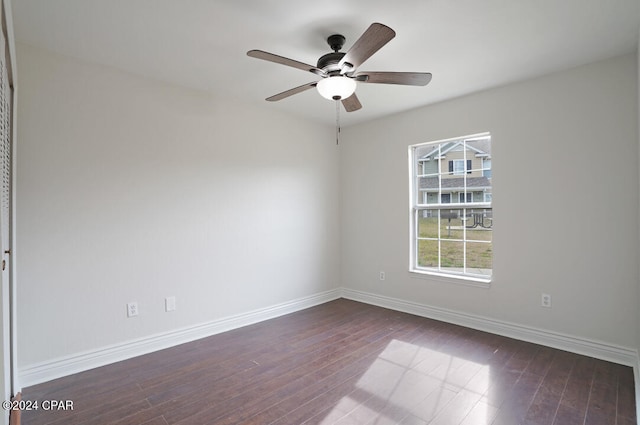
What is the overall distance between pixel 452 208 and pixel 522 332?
1405 mm

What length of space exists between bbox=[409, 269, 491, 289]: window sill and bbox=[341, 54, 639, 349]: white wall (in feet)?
0.17

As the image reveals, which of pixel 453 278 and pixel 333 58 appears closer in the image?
pixel 333 58

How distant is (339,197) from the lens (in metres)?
4.93

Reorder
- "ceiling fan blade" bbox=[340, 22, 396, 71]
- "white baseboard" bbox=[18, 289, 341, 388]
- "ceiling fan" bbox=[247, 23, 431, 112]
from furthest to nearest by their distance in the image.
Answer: "white baseboard" bbox=[18, 289, 341, 388], "ceiling fan" bbox=[247, 23, 431, 112], "ceiling fan blade" bbox=[340, 22, 396, 71]

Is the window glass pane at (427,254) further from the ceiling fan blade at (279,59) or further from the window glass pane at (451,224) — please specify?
the ceiling fan blade at (279,59)

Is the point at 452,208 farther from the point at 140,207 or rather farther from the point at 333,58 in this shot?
the point at 140,207

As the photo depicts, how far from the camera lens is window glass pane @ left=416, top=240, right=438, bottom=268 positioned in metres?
4.04

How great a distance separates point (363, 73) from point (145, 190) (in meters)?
2.13

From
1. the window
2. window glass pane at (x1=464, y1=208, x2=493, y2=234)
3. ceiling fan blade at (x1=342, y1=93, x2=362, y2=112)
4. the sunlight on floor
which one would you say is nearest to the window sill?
the window

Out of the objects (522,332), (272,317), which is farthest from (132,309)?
(522,332)

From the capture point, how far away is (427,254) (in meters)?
4.11

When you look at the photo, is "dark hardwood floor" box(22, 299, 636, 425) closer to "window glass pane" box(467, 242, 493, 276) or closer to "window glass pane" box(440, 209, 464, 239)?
"window glass pane" box(467, 242, 493, 276)

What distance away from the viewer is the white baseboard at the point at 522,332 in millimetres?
2737

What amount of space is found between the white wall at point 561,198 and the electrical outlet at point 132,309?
2960 millimetres
